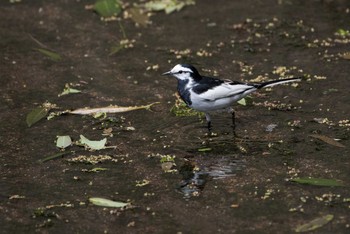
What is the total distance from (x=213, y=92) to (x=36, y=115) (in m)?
1.96

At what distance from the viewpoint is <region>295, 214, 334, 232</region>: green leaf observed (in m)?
5.51

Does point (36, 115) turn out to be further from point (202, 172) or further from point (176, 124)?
point (202, 172)

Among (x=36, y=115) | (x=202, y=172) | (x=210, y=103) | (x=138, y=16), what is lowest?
(x=36, y=115)

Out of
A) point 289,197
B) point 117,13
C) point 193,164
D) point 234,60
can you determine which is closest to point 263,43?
point 234,60

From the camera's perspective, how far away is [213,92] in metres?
7.50

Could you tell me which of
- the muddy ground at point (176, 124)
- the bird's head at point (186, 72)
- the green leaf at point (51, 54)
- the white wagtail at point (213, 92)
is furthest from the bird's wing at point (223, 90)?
the green leaf at point (51, 54)

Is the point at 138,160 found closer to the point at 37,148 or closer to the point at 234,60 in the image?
the point at 37,148

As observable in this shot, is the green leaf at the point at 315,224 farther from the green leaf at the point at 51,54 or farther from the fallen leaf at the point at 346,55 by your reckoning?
the green leaf at the point at 51,54

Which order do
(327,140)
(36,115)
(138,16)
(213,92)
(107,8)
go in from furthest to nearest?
(107,8) < (138,16) < (36,115) < (213,92) < (327,140)

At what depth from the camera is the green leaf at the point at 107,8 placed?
35.6 feet

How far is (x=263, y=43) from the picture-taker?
9.76 m

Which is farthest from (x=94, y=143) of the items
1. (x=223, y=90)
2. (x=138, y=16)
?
(x=138, y=16)

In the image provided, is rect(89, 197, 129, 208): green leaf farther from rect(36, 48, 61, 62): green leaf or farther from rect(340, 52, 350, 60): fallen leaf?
rect(340, 52, 350, 60): fallen leaf

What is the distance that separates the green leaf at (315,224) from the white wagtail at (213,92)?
2032 mm
